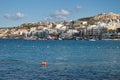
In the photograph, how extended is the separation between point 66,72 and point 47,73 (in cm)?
249

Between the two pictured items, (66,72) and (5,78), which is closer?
(5,78)

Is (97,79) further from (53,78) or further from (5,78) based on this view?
(5,78)

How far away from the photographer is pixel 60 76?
41.2m

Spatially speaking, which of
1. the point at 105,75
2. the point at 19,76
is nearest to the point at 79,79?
the point at 105,75

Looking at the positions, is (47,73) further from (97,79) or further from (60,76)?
(97,79)

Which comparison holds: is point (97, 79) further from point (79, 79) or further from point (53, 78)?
point (53, 78)

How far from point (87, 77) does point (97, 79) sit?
1749mm

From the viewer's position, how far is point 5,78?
40.0 m

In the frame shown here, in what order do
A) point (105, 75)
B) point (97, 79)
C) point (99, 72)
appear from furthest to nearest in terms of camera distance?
point (99, 72) < point (105, 75) < point (97, 79)

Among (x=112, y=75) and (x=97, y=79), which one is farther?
(x=112, y=75)

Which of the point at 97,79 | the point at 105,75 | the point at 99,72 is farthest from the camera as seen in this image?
the point at 99,72

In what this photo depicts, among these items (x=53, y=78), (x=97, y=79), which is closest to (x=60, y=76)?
(x=53, y=78)

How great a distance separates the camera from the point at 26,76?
136ft

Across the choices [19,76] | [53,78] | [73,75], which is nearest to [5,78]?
[19,76]
